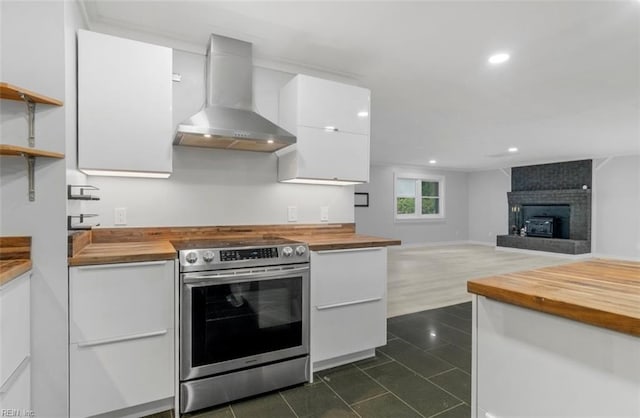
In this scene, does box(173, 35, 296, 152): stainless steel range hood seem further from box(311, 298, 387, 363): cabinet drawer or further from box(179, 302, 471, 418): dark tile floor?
box(179, 302, 471, 418): dark tile floor

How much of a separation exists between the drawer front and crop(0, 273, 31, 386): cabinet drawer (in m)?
1.53

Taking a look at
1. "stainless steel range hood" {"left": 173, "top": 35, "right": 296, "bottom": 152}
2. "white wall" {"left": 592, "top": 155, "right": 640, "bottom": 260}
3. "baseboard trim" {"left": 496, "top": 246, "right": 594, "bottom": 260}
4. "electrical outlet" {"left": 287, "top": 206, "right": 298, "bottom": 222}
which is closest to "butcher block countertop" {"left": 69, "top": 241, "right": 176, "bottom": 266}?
"stainless steel range hood" {"left": 173, "top": 35, "right": 296, "bottom": 152}

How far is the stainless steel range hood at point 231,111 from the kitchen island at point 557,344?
5.50 ft

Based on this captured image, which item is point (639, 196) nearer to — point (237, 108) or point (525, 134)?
point (525, 134)

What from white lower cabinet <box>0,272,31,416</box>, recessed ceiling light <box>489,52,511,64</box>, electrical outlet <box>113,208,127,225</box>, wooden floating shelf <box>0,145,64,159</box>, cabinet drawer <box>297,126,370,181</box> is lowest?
white lower cabinet <box>0,272,31,416</box>

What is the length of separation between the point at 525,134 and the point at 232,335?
225 inches

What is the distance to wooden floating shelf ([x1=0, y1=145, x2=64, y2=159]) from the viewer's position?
1444 mm

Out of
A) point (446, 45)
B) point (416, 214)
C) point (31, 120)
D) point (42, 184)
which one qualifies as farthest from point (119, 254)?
point (416, 214)

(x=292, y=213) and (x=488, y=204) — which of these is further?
(x=488, y=204)

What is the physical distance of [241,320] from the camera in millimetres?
2047

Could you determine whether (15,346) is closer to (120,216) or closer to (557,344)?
(120,216)

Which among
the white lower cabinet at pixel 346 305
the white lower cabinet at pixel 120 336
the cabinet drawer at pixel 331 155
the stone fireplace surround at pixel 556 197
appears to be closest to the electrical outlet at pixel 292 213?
the cabinet drawer at pixel 331 155

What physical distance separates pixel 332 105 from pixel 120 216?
1781 mm

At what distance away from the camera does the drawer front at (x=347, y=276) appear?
7.59 feet
